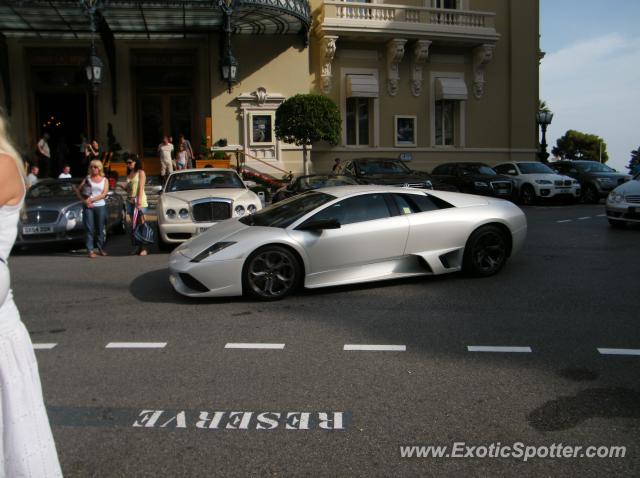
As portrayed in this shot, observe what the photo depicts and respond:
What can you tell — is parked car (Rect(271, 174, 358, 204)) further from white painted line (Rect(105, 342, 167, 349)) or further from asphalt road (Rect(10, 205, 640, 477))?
white painted line (Rect(105, 342, 167, 349))

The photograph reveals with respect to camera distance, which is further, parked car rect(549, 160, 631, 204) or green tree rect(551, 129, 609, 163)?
green tree rect(551, 129, 609, 163)

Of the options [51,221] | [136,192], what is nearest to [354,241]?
[136,192]

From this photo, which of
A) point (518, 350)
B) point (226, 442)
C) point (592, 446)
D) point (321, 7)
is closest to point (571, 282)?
point (518, 350)

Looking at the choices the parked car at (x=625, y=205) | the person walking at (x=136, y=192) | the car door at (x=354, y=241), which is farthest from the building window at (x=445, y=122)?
the car door at (x=354, y=241)

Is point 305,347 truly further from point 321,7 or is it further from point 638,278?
point 321,7

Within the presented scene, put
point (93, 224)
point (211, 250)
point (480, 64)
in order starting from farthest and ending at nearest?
point (480, 64) < point (93, 224) < point (211, 250)

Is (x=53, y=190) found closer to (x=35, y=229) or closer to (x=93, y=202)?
(x=35, y=229)

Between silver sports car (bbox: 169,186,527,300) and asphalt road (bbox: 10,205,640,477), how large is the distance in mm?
292

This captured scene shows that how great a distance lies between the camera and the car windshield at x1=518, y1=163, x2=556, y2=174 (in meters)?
22.1

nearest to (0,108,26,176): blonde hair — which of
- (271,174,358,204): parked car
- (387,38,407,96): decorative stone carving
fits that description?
(271,174,358,204): parked car

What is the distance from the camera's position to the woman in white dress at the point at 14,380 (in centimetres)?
238

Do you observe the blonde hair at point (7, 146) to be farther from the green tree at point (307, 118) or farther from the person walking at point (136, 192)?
the green tree at point (307, 118)

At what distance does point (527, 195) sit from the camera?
21.4m

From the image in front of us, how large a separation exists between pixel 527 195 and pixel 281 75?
33.6 ft
